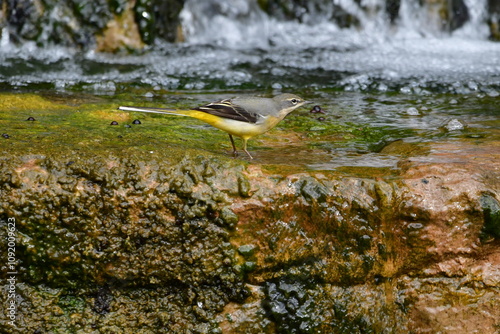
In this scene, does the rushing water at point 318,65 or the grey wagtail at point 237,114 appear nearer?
the grey wagtail at point 237,114

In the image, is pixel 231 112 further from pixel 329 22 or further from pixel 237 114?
pixel 329 22

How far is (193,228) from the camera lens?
4.53m

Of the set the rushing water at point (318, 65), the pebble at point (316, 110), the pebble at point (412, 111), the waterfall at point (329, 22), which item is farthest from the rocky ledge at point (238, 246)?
the waterfall at point (329, 22)

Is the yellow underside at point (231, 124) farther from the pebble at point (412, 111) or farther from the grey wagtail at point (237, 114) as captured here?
the pebble at point (412, 111)

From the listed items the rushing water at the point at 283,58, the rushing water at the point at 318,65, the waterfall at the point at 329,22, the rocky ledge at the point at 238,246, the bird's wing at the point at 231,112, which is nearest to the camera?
the rocky ledge at the point at 238,246

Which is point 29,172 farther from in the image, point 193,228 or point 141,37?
point 141,37

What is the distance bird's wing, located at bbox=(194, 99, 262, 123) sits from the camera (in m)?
5.60

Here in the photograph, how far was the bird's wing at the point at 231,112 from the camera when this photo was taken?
5602mm

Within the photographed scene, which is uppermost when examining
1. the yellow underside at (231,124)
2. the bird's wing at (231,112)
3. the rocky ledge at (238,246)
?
the bird's wing at (231,112)

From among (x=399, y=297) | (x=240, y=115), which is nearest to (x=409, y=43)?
(x=240, y=115)

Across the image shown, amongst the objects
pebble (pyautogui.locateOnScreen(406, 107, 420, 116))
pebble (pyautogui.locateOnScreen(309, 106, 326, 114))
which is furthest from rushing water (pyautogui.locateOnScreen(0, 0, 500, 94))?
pebble (pyautogui.locateOnScreen(309, 106, 326, 114))

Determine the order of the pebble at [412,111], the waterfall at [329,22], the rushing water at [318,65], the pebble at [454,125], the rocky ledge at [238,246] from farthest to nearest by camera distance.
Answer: the waterfall at [329,22]
the rushing water at [318,65]
the pebble at [412,111]
the pebble at [454,125]
the rocky ledge at [238,246]

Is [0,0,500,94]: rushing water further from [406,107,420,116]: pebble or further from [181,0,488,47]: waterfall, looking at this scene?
[406,107,420,116]: pebble

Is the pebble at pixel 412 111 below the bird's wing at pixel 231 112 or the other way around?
below
